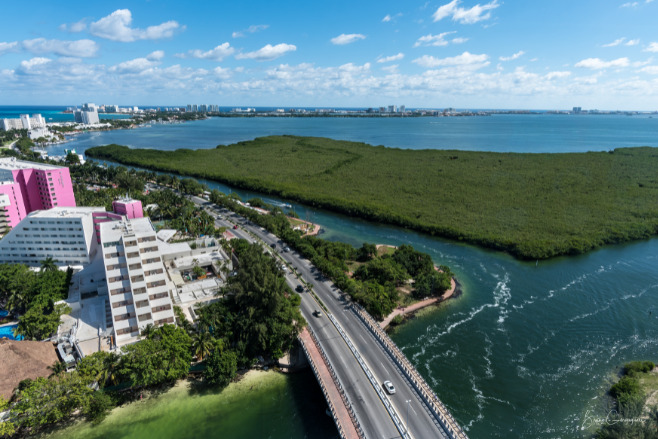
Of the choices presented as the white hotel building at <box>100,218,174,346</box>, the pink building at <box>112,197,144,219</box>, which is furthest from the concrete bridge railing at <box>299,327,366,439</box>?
the pink building at <box>112,197,144,219</box>

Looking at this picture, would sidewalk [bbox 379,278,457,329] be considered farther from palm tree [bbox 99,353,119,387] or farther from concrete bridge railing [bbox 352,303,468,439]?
palm tree [bbox 99,353,119,387]

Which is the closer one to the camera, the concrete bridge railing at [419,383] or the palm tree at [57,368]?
the concrete bridge railing at [419,383]

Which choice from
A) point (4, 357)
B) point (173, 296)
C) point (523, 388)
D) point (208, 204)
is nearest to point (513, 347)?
point (523, 388)

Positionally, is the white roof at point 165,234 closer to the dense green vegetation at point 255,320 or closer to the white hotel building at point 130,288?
the white hotel building at point 130,288

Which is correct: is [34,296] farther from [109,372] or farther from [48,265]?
[109,372]

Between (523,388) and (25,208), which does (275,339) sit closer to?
(523,388)

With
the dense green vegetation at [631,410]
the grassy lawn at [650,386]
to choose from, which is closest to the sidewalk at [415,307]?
the dense green vegetation at [631,410]
